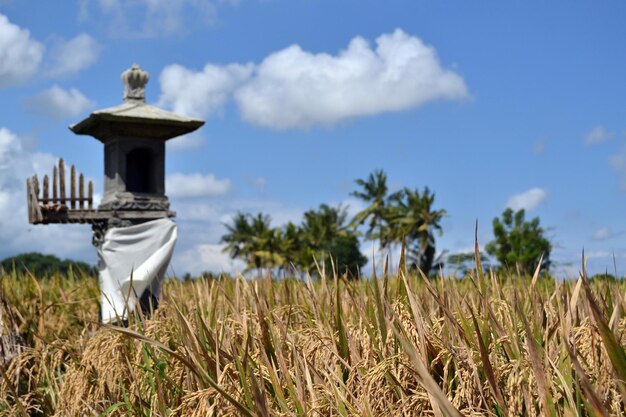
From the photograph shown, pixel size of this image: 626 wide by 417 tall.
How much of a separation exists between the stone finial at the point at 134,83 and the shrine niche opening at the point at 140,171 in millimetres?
848

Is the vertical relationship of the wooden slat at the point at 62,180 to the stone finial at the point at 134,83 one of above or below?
below

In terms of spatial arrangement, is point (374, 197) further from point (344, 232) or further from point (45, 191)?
point (45, 191)

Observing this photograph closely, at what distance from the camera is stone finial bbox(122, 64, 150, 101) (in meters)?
12.6

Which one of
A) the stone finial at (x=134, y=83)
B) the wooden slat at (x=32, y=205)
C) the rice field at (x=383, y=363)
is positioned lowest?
the rice field at (x=383, y=363)

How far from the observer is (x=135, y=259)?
8156 mm

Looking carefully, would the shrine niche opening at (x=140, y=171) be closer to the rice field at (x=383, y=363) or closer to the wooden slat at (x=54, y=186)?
the wooden slat at (x=54, y=186)

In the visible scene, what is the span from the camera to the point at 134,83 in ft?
41.5

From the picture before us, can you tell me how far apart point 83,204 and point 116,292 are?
5.20 m

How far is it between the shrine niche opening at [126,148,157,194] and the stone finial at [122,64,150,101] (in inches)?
33.4

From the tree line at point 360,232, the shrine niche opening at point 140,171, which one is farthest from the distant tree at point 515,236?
the shrine niche opening at point 140,171

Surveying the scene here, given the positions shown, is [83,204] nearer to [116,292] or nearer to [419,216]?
[116,292]

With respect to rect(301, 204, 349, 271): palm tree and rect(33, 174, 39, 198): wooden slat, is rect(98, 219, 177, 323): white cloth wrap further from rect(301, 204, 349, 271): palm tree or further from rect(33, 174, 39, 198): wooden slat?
rect(301, 204, 349, 271): palm tree

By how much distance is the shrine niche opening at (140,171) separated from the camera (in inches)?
502

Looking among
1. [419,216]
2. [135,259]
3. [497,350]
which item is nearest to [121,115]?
[135,259]
